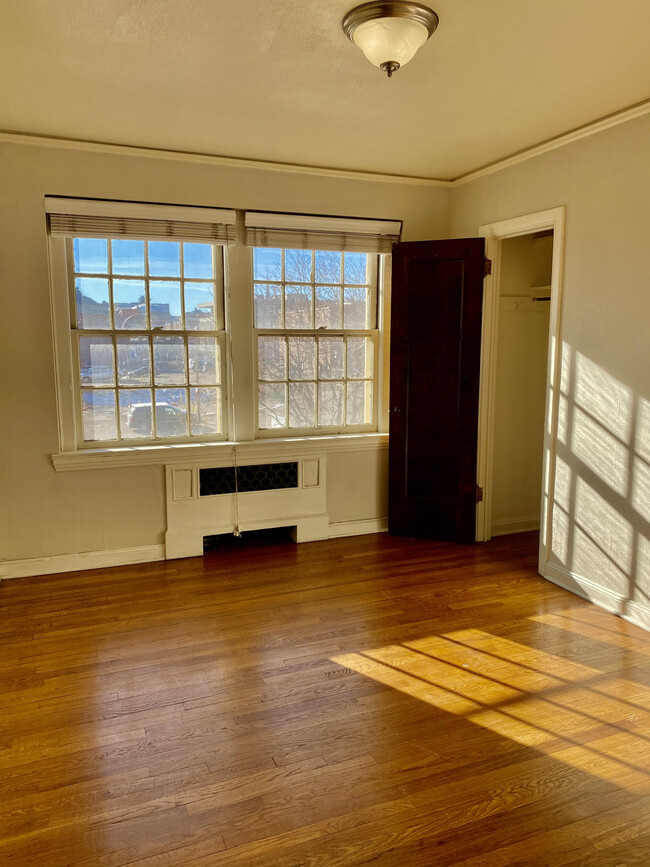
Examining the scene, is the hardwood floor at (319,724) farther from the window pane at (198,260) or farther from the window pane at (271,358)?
the window pane at (198,260)

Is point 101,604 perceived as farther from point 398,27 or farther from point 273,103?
point 398,27

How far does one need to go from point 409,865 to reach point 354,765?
477 mm

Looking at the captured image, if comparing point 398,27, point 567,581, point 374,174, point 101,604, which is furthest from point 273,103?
point 567,581

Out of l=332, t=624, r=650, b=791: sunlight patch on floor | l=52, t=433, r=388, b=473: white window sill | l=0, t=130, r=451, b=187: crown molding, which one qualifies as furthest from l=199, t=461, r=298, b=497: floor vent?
l=0, t=130, r=451, b=187: crown molding

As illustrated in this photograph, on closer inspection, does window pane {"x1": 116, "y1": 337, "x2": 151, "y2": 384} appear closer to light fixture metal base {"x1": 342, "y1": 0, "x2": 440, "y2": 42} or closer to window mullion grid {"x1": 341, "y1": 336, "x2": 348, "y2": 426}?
window mullion grid {"x1": 341, "y1": 336, "x2": 348, "y2": 426}

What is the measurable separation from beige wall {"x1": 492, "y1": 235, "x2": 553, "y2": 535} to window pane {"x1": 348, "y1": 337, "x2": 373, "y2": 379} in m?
1.03

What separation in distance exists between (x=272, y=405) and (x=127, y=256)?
4.88 feet

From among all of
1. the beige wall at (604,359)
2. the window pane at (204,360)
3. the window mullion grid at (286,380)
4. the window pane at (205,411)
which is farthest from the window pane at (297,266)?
the beige wall at (604,359)

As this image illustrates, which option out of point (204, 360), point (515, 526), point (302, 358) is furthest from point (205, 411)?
point (515, 526)

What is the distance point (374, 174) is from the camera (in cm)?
477

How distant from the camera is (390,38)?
2424 millimetres

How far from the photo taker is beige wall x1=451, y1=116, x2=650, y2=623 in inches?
135

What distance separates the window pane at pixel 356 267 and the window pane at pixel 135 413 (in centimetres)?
182

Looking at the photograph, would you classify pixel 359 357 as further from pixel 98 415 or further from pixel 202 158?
pixel 98 415
